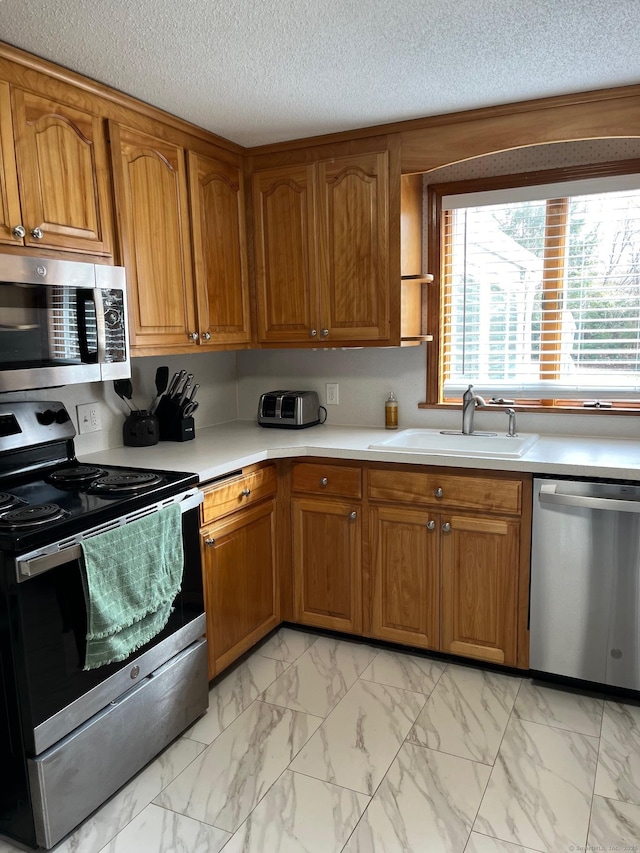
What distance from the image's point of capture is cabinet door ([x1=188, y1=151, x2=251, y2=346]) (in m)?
2.76

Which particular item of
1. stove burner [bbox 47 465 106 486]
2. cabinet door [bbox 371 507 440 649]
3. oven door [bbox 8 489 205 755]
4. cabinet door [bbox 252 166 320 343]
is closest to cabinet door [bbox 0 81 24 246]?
stove burner [bbox 47 465 106 486]

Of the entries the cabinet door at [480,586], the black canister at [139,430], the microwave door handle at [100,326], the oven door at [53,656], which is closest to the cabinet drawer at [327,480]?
the cabinet door at [480,586]

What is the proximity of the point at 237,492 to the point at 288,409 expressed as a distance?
0.75m

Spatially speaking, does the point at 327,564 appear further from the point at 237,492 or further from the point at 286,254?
the point at 286,254

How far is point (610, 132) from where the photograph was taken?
2.40 m

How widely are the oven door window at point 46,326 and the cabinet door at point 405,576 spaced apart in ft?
4.33

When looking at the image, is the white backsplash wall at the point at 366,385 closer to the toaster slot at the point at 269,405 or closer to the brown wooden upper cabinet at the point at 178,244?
the toaster slot at the point at 269,405

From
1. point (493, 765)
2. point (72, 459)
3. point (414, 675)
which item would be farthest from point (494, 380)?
point (72, 459)

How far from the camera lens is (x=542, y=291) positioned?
2.89m

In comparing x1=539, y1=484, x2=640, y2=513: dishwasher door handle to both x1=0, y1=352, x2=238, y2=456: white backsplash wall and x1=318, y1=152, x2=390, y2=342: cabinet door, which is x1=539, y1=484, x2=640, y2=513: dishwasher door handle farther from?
x1=0, y1=352, x2=238, y2=456: white backsplash wall

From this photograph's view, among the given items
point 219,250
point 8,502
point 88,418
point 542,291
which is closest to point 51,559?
point 8,502

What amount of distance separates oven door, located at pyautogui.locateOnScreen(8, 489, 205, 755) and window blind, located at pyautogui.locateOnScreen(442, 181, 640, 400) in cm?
199

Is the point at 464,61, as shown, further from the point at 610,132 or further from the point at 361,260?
the point at 361,260

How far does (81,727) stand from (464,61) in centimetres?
235
